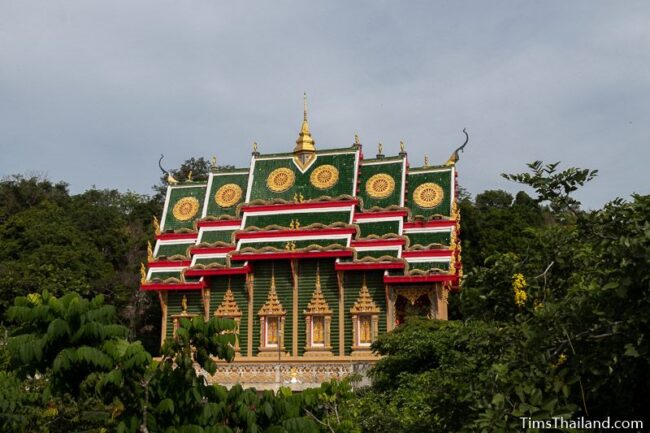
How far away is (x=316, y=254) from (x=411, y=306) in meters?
3.93

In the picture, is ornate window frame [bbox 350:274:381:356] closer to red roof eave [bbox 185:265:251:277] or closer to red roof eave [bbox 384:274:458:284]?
red roof eave [bbox 384:274:458:284]

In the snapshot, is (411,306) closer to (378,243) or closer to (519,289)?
(378,243)

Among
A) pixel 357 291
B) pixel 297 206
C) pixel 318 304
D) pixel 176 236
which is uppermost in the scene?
pixel 297 206

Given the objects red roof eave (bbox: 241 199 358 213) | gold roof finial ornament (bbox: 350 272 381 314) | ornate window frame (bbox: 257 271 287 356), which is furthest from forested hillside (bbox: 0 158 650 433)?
red roof eave (bbox: 241 199 358 213)

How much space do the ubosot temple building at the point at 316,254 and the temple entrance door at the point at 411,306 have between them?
4cm

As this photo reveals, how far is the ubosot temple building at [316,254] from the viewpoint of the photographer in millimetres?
27781

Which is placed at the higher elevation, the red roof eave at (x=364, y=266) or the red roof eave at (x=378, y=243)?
the red roof eave at (x=378, y=243)

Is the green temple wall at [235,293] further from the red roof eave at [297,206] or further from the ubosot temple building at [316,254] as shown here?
the red roof eave at [297,206]

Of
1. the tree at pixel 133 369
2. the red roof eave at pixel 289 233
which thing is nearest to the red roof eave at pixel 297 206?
the red roof eave at pixel 289 233

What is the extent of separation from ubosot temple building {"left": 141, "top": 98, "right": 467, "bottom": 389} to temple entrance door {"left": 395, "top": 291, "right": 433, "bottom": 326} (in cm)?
4

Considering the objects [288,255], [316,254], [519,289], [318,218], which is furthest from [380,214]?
[519,289]

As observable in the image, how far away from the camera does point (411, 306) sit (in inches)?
1109

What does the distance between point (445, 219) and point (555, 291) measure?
824 inches

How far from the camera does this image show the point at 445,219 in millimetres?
29172
